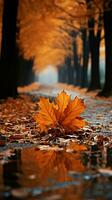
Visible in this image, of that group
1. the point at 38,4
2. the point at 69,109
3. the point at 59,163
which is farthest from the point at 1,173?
the point at 38,4

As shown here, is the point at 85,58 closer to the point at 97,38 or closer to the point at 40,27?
the point at 97,38

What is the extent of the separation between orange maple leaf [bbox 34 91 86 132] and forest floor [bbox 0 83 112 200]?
20cm

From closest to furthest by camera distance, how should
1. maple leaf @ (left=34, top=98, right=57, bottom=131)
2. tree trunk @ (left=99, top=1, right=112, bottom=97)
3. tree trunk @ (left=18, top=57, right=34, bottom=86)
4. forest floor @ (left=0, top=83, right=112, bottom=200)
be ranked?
forest floor @ (left=0, top=83, right=112, bottom=200)
maple leaf @ (left=34, top=98, right=57, bottom=131)
tree trunk @ (left=99, top=1, right=112, bottom=97)
tree trunk @ (left=18, top=57, right=34, bottom=86)

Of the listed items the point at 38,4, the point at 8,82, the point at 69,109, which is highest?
the point at 38,4

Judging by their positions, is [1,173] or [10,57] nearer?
[1,173]

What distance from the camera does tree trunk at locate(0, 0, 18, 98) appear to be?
20641 mm

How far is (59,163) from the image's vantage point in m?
6.80

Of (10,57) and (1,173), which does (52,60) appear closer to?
(10,57)

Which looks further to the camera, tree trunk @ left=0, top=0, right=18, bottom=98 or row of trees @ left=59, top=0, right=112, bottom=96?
row of trees @ left=59, top=0, right=112, bottom=96

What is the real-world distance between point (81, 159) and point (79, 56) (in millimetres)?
50290

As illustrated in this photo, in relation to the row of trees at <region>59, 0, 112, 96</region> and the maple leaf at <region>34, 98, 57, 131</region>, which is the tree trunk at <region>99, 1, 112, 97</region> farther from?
the maple leaf at <region>34, 98, 57, 131</region>

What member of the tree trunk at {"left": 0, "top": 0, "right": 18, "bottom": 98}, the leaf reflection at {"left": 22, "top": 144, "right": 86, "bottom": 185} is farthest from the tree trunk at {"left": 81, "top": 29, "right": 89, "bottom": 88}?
the leaf reflection at {"left": 22, "top": 144, "right": 86, "bottom": 185}

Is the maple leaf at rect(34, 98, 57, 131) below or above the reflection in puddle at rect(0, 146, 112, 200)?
above

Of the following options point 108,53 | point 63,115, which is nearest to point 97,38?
point 108,53
